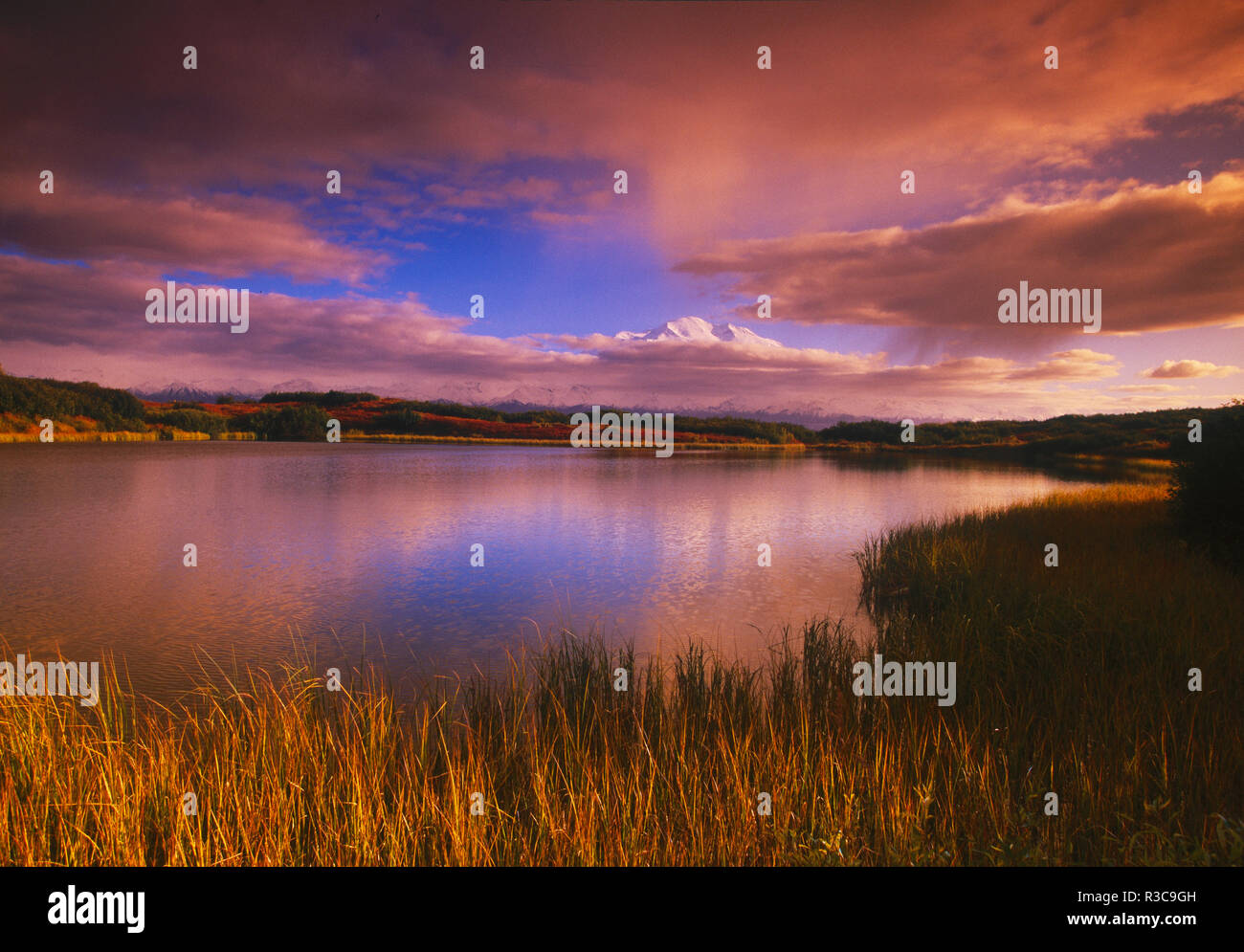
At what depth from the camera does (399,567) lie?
61.4 ft

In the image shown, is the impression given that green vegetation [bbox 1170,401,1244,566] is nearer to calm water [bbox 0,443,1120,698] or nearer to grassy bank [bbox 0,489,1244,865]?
grassy bank [bbox 0,489,1244,865]

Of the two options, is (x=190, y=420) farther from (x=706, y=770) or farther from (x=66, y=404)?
(x=706, y=770)

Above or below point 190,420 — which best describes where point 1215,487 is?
below

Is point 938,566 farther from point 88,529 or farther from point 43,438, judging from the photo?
point 43,438

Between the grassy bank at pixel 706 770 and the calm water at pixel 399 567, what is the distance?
3491mm

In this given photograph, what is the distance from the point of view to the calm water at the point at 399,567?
40.5 feet

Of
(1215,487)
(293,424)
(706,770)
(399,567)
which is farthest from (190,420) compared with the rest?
(1215,487)

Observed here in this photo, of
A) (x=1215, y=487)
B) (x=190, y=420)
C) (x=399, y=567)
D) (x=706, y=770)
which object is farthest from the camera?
(x=190, y=420)

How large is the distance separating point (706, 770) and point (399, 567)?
1512 centimetres

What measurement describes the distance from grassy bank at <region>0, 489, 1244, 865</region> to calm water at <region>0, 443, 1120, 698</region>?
3.49 m

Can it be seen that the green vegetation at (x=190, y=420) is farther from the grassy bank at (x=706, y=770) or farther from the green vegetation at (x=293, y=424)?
the grassy bank at (x=706, y=770)

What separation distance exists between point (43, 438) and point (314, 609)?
10246cm

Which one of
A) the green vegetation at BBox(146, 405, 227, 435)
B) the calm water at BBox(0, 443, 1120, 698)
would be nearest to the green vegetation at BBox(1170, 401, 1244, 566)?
the calm water at BBox(0, 443, 1120, 698)

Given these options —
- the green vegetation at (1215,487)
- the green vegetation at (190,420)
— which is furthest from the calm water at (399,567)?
the green vegetation at (190,420)
